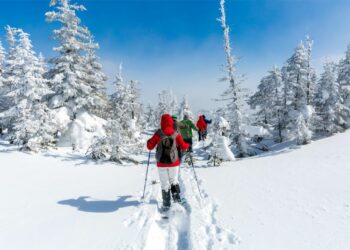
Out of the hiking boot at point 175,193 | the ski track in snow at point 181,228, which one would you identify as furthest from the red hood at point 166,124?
the ski track in snow at point 181,228

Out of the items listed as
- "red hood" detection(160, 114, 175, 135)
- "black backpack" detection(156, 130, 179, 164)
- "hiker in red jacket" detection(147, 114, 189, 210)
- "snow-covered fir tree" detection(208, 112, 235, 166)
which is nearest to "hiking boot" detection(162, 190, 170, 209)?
"hiker in red jacket" detection(147, 114, 189, 210)

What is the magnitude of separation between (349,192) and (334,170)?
2.93 meters

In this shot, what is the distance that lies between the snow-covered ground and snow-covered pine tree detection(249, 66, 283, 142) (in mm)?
22135

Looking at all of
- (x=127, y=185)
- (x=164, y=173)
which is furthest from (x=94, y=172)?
(x=164, y=173)

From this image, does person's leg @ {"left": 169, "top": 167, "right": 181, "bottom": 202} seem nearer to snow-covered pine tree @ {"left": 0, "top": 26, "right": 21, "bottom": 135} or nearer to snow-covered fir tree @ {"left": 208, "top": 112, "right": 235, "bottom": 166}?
snow-covered fir tree @ {"left": 208, "top": 112, "right": 235, "bottom": 166}

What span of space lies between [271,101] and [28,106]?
35378 mm

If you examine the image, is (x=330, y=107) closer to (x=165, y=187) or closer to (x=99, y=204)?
(x=165, y=187)

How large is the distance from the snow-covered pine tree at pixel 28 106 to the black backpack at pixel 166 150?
42.3 feet

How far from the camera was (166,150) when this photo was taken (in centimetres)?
644

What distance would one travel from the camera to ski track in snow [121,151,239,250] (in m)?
4.54

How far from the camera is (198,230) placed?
5.01m

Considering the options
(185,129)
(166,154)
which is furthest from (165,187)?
(185,129)

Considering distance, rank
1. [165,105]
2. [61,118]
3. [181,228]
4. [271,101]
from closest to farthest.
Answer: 1. [181,228]
2. [61,118]
3. [271,101]
4. [165,105]

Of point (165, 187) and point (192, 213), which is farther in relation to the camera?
point (165, 187)
